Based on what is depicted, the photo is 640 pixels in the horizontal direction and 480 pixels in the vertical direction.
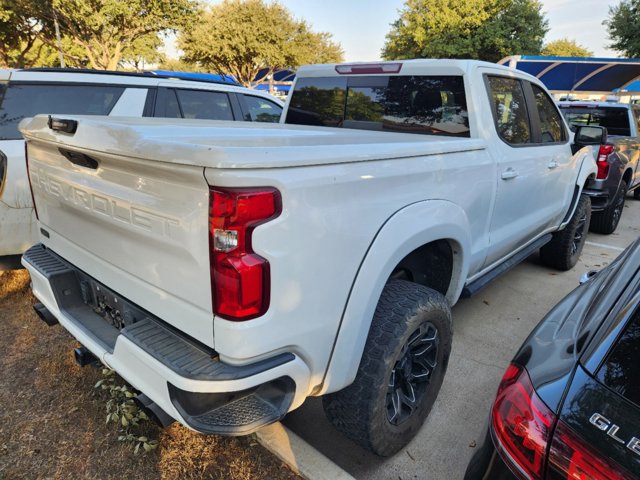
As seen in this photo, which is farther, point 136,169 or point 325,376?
point 325,376

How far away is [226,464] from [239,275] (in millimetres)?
1235

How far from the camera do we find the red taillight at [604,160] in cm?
568

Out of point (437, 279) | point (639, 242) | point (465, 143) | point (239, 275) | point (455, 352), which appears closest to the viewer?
point (239, 275)

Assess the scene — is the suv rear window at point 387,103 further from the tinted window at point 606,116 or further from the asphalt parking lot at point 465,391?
the tinted window at point 606,116

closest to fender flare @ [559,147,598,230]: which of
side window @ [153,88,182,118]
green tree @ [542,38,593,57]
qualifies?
side window @ [153,88,182,118]

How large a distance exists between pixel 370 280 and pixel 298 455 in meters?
1.02

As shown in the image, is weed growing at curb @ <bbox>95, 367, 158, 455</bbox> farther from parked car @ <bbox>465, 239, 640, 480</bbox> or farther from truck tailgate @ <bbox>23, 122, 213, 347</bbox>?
parked car @ <bbox>465, 239, 640, 480</bbox>

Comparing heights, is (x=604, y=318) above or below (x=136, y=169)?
below

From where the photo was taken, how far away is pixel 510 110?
3.20 meters

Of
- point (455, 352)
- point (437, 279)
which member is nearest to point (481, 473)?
point (437, 279)

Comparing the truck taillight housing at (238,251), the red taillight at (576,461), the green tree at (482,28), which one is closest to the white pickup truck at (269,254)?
the truck taillight housing at (238,251)

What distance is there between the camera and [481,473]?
1342 millimetres

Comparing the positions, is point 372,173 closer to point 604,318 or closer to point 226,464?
point 604,318

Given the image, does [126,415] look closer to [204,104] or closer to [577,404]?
[577,404]
